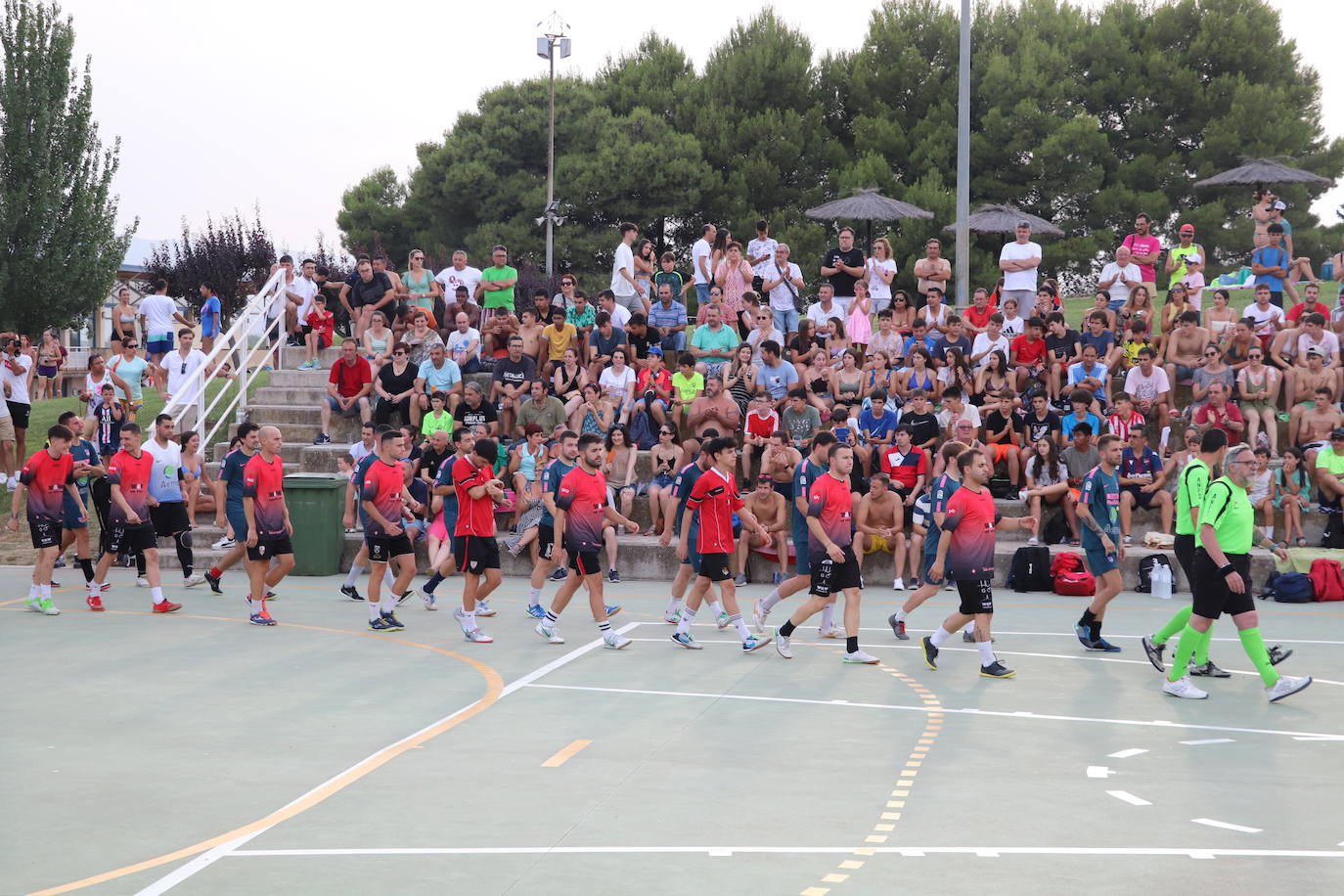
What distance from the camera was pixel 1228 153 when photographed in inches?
1615

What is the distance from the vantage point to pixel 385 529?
13430 mm

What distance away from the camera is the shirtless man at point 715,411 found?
17.6 metres

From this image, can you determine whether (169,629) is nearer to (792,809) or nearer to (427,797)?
(427,797)

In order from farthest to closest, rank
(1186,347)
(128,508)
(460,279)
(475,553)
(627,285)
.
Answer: (460,279) → (627,285) → (1186,347) → (128,508) → (475,553)

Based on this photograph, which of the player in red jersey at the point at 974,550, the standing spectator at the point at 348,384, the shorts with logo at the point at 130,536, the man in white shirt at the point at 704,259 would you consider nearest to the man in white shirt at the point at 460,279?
the standing spectator at the point at 348,384

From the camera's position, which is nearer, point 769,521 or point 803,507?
point 803,507

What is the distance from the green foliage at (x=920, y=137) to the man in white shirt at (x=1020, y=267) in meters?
18.5

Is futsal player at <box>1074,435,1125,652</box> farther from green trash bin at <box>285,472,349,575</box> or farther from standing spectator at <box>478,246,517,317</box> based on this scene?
standing spectator at <box>478,246,517,317</box>

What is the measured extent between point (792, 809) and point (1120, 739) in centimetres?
284

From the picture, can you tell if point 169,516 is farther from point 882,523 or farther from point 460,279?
point 882,523

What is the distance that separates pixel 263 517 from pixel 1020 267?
11952 mm

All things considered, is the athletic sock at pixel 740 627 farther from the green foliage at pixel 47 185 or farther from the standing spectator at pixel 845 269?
the green foliage at pixel 47 185

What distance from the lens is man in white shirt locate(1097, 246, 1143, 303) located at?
20875 mm

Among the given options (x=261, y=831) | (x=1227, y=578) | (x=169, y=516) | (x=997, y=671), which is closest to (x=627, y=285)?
(x=169, y=516)
